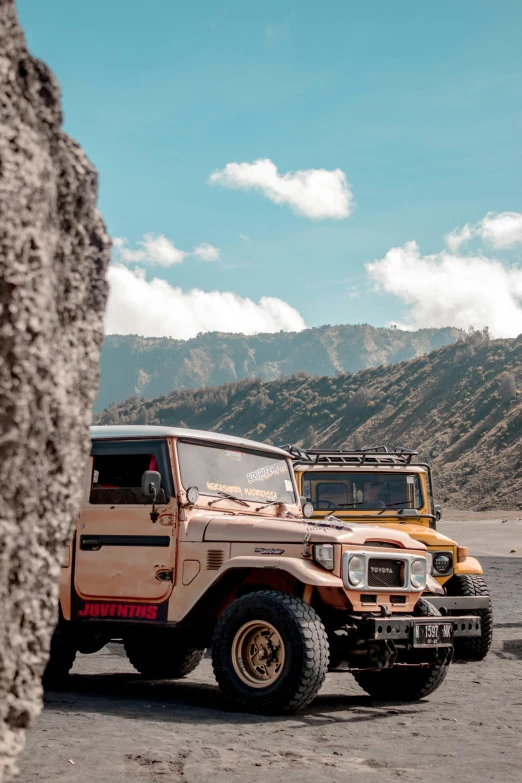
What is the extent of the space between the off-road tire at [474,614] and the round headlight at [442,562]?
19 cm

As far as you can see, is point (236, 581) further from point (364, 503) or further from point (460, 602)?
point (364, 503)

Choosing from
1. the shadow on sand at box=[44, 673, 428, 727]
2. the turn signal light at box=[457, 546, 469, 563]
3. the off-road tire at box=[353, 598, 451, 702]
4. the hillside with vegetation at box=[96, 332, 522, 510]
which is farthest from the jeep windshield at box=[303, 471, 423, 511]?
the hillside with vegetation at box=[96, 332, 522, 510]

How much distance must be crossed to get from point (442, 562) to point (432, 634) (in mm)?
2904

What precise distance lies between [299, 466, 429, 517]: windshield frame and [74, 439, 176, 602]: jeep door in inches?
157

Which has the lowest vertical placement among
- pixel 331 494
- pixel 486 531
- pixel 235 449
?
pixel 331 494

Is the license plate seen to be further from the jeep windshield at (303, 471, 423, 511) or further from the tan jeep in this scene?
the jeep windshield at (303, 471, 423, 511)

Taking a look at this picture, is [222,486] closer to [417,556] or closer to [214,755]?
[417,556]

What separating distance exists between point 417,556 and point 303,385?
7462 cm

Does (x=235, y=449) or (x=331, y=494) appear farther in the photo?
(x=331, y=494)

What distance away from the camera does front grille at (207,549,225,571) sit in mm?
7703

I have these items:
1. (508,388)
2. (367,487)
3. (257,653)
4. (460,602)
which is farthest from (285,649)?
(508,388)

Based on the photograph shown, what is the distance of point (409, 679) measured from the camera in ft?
27.0

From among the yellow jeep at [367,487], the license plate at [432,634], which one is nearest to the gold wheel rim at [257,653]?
the license plate at [432,634]

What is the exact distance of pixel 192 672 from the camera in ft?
32.2
